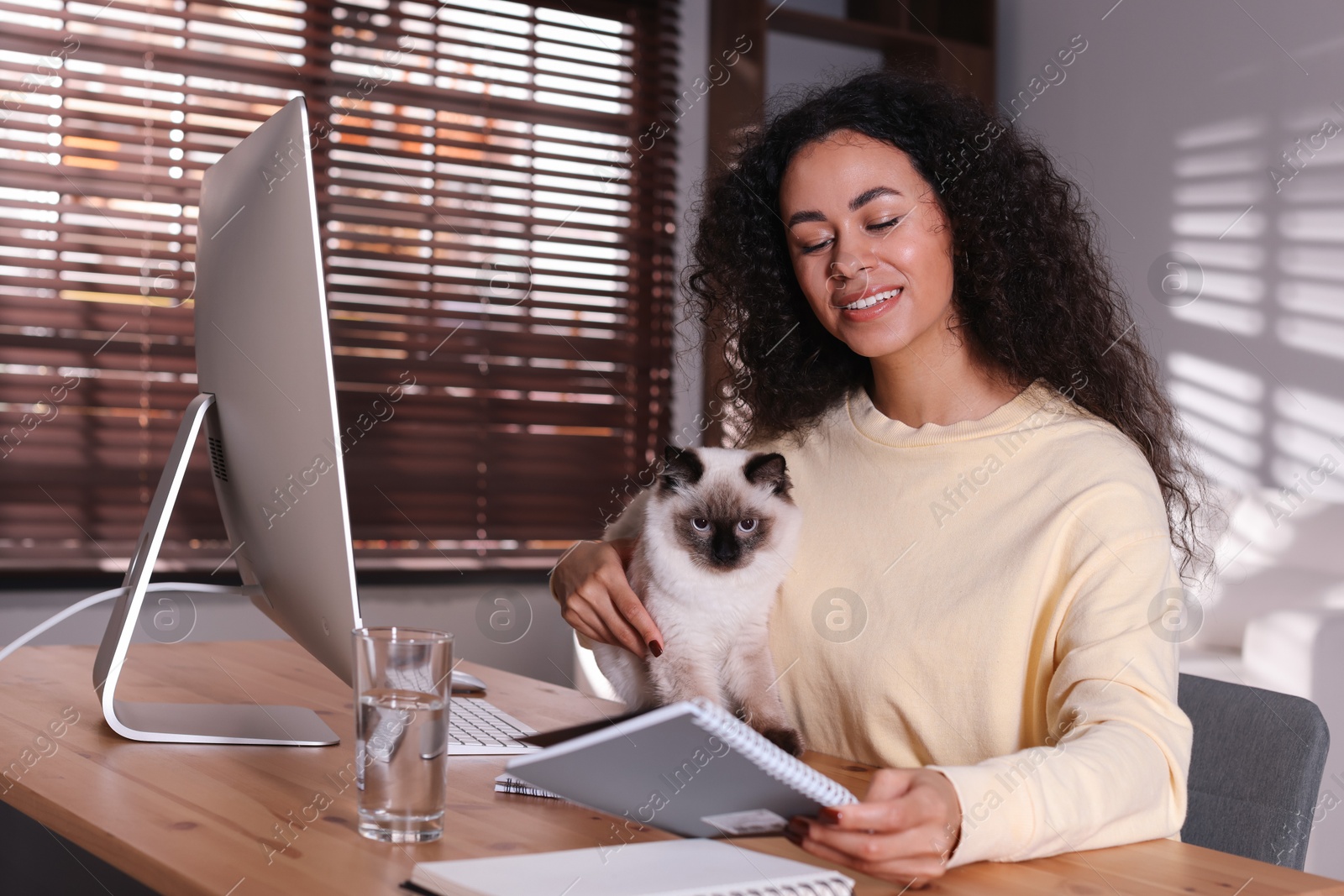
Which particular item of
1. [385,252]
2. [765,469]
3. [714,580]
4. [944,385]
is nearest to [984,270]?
[944,385]

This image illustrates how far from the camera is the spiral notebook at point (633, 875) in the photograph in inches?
29.8

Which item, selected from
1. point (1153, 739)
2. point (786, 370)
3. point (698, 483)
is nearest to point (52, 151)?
point (786, 370)

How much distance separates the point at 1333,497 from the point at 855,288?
2.50m

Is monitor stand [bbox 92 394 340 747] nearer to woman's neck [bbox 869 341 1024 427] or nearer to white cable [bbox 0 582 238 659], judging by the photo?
white cable [bbox 0 582 238 659]

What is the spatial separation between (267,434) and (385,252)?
8.25ft

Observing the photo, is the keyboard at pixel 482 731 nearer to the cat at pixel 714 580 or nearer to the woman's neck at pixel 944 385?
A: the cat at pixel 714 580

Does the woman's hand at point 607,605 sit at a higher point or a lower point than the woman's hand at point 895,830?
higher

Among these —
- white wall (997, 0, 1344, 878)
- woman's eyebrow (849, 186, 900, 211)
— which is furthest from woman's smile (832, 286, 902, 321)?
white wall (997, 0, 1344, 878)

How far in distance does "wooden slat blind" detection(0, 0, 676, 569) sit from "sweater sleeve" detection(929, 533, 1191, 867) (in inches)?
103

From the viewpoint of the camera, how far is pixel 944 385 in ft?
5.02

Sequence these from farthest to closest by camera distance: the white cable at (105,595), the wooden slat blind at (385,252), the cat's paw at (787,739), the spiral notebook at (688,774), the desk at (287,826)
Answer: the wooden slat blind at (385,252), the white cable at (105,595), the cat's paw at (787,739), the desk at (287,826), the spiral notebook at (688,774)

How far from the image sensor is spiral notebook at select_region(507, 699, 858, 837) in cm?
72

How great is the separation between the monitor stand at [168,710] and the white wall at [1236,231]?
239 cm

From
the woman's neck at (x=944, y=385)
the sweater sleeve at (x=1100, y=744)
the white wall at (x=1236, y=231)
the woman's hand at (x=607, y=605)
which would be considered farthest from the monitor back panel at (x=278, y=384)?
the white wall at (x=1236, y=231)
